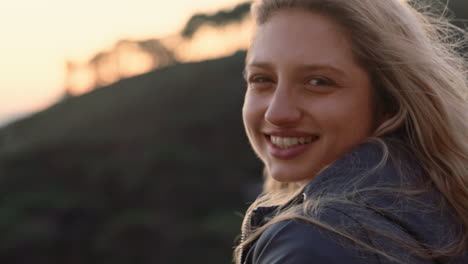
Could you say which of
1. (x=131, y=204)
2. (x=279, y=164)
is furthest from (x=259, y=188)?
(x=279, y=164)

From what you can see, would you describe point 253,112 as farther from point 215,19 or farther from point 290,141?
point 215,19

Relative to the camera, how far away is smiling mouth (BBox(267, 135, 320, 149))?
164 centimetres

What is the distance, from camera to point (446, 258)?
133cm

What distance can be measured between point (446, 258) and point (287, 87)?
55cm

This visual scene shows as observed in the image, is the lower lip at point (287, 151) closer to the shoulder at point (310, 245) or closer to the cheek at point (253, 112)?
the cheek at point (253, 112)

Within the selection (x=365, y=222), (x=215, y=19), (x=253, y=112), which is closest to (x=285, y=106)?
(x=253, y=112)

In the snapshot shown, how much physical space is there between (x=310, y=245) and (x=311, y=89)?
0.52 m

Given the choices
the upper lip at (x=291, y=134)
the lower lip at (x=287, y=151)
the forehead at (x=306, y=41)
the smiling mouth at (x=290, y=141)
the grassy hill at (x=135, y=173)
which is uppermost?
the forehead at (x=306, y=41)

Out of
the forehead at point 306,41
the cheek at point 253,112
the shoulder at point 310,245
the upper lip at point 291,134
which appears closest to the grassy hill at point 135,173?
the cheek at point 253,112

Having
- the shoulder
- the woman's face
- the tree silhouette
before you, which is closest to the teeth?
the woman's face

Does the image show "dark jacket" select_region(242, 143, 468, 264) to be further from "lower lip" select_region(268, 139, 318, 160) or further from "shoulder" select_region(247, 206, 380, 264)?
"lower lip" select_region(268, 139, 318, 160)

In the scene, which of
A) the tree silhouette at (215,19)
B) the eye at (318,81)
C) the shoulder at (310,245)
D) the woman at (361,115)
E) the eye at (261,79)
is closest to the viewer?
the shoulder at (310,245)

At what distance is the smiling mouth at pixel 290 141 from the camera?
1.64 meters

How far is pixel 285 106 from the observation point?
1.59 metres
